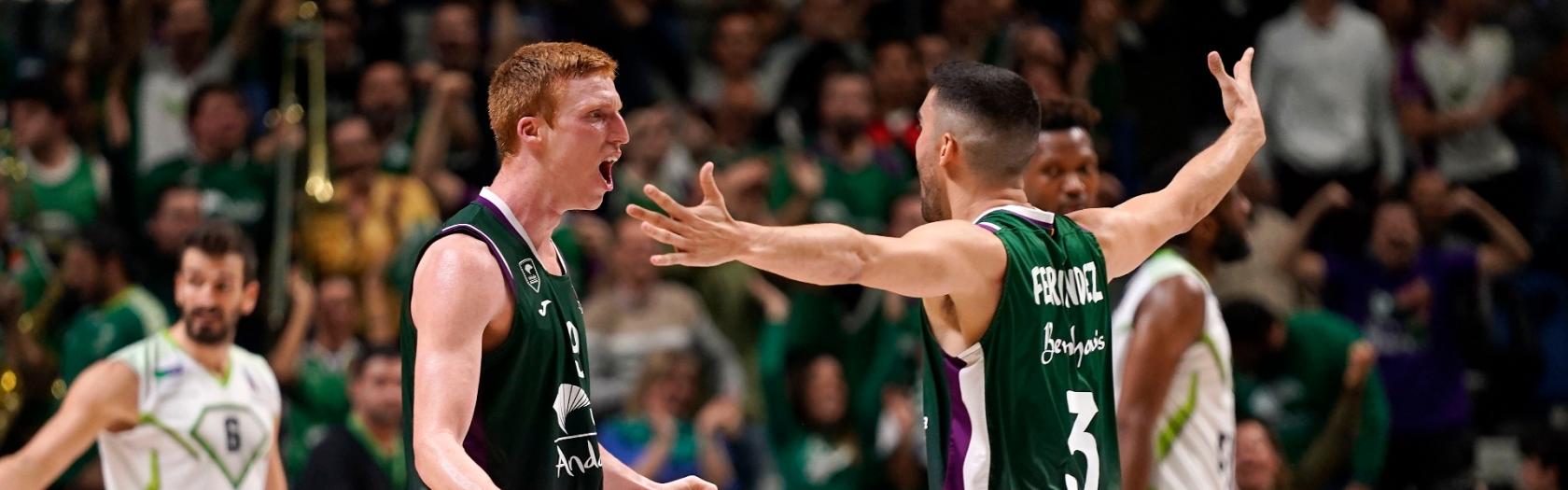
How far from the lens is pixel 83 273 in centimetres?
1012

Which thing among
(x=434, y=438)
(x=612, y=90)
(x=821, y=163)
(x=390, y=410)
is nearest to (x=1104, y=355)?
(x=612, y=90)

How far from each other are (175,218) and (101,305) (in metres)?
0.75

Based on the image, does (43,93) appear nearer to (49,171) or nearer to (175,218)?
(49,171)

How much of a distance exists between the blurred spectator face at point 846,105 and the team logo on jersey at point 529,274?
293 inches

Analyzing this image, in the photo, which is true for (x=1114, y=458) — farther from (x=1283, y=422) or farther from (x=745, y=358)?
(x=745, y=358)

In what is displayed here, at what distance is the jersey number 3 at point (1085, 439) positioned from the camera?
190 inches

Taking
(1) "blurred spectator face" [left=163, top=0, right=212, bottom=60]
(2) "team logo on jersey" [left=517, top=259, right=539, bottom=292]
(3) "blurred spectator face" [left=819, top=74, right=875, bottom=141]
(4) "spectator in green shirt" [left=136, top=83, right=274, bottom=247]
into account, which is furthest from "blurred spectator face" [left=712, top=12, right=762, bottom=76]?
(2) "team logo on jersey" [left=517, top=259, right=539, bottom=292]

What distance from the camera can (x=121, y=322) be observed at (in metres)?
9.62

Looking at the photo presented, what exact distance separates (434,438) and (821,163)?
7.89 meters

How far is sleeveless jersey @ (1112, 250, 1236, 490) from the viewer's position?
6289 mm

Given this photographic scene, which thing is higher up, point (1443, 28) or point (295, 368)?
point (1443, 28)

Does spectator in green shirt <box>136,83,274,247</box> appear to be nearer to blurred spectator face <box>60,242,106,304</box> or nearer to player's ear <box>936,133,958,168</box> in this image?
blurred spectator face <box>60,242,106,304</box>

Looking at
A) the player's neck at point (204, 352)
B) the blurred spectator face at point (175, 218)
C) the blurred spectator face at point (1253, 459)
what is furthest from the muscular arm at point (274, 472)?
the blurred spectator face at point (1253, 459)

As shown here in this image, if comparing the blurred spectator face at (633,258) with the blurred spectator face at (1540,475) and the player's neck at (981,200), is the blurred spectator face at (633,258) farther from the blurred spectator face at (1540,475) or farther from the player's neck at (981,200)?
the player's neck at (981,200)
